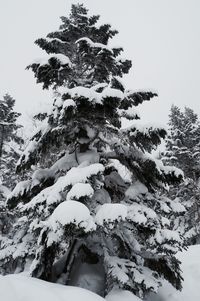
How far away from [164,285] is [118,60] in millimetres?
8137

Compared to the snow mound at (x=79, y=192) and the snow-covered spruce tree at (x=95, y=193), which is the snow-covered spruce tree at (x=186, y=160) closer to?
the snow-covered spruce tree at (x=95, y=193)

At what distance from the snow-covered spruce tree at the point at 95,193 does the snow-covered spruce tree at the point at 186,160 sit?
15030mm

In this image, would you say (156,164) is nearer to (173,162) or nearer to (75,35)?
(75,35)

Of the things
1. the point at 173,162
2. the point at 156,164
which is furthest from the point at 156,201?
the point at 173,162

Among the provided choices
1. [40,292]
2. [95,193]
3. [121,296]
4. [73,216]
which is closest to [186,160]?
[95,193]

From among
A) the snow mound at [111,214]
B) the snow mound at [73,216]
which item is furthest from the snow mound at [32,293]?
the snow mound at [111,214]

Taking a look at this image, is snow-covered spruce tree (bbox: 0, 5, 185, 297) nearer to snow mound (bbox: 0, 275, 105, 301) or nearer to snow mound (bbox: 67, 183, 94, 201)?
snow mound (bbox: 67, 183, 94, 201)

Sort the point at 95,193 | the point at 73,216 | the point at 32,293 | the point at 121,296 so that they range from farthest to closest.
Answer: the point at 95,193 → the point at 121,296 → the point at 73,216 → the point at 32,293

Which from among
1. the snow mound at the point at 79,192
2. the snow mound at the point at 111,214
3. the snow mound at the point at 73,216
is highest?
the snow mound at the point at 79,192

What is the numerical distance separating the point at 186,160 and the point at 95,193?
57.6 feet

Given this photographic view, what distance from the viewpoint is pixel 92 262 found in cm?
858

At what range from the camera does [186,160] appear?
2422 cm

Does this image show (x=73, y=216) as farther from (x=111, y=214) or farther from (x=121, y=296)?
(x=121, y=296)

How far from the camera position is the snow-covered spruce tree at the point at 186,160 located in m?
23.7
